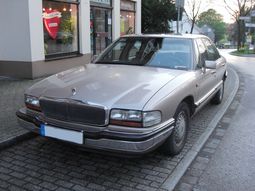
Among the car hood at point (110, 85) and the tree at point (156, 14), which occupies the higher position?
the tree at point (156, 14)

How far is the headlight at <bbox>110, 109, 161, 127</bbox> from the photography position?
3717 mm

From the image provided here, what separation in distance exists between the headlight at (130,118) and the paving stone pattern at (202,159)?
0.85 metres

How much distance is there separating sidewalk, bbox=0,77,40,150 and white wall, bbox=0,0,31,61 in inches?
29.6

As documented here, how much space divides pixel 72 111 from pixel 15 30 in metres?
6.32

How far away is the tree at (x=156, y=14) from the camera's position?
1975cm

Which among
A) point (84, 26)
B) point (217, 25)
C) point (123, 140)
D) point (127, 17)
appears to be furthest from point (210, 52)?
point (217, 25)

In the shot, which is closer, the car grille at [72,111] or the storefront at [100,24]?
the car grille at [72,111]

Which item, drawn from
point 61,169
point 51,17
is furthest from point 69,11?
point 61,169

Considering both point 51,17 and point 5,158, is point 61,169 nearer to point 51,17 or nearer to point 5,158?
point 5,158

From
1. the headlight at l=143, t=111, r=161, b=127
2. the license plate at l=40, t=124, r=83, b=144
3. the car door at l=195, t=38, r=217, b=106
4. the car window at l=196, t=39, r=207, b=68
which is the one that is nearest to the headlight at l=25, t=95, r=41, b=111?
the license plate at l=40, t=124, r=83, b=144

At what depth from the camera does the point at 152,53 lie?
5492 mm

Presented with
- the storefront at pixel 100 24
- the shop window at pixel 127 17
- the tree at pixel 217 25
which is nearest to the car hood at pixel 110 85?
the storefront at pixel 100 24

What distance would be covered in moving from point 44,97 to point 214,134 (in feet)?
9.85

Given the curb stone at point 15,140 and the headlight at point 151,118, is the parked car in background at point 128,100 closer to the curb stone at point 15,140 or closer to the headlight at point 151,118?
the headlight at point 151,118
